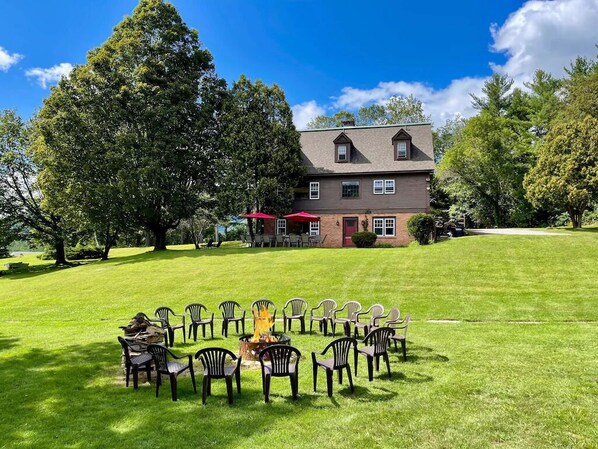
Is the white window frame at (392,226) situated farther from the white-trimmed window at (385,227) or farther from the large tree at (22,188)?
the large tree at (22,188)

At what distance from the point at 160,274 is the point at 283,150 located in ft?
46.9

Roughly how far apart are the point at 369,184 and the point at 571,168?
14.4 m

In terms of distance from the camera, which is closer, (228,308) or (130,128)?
(228,308)

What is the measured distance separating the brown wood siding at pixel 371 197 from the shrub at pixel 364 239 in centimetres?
363

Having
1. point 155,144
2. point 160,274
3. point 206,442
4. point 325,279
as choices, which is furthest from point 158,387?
point 155,144

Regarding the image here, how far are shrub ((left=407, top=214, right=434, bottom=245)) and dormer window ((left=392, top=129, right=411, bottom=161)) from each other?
732 cm

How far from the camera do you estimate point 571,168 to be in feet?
96.1

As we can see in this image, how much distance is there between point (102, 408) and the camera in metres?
6.82

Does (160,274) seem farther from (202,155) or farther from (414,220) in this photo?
(414,220)

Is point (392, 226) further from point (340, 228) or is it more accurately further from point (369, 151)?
point (369, 151)

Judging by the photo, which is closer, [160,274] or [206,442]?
[206,442]

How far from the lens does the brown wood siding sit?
105 feet

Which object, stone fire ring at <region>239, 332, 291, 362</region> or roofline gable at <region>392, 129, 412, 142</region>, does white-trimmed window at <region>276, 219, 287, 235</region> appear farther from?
stone fire ring at <region>239, 332, 291, 362</region>

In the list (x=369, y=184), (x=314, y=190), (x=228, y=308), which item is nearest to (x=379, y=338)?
(x=228, y=308)
